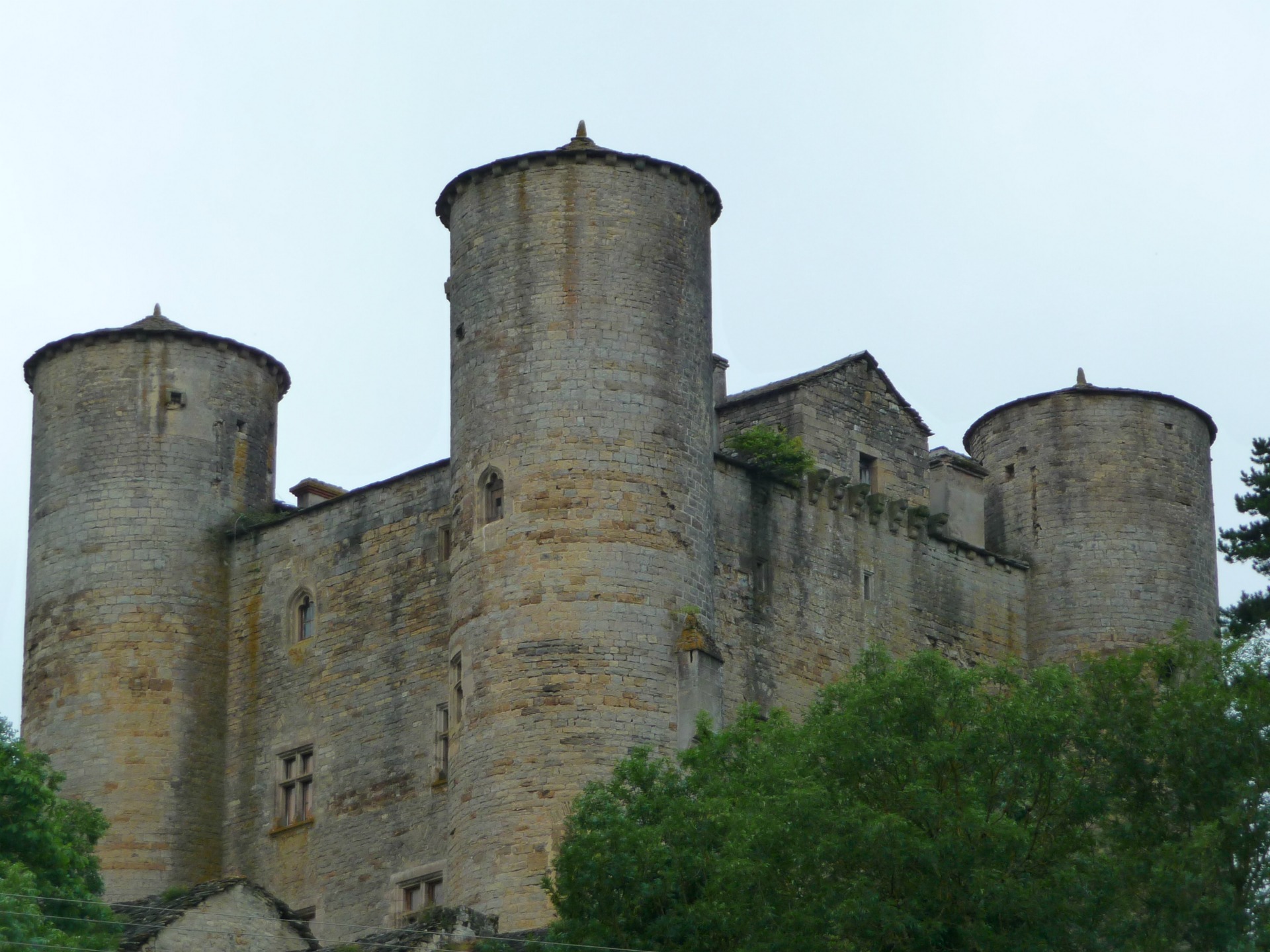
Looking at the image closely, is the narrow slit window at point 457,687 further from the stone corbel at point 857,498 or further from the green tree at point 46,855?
the stone corbel at point 857,498

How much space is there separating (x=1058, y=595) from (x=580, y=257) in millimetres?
14231

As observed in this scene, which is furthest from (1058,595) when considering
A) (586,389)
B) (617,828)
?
(617,828)

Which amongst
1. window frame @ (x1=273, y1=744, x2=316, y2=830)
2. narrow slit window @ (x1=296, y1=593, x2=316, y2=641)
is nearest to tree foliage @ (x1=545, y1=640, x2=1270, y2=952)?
window frame @ (x1=273, y1=744, x2=316, y2=830)

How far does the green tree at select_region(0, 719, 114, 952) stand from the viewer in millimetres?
46344

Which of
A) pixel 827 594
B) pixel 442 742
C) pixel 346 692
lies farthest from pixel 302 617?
pixel 827 594

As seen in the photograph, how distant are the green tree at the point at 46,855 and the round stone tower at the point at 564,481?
6.86 m

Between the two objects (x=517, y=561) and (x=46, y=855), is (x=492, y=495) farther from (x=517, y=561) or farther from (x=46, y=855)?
(x=46, y=855)

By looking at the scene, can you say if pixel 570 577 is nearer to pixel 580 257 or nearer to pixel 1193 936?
pixel 580 257

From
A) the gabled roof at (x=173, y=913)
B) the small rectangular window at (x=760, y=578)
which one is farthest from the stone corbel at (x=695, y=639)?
the gabled roof at (x=173, y=913)

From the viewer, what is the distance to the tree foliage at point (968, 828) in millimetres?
42938

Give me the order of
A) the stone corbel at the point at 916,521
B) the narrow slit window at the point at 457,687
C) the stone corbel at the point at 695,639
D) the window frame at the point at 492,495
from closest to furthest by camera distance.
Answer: the stone corbel at the point at 695,639 < the narrow slit window at the point at 457,687 < the window frame at the point at 492,495 < the stone corbel at the point at 916,521

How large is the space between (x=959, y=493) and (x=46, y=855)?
2458 centimetres

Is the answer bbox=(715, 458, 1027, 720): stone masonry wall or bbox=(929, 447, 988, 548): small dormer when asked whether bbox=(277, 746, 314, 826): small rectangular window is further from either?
bbox=(929, 447, 988, 548): small dormer

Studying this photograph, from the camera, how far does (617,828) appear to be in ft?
155
